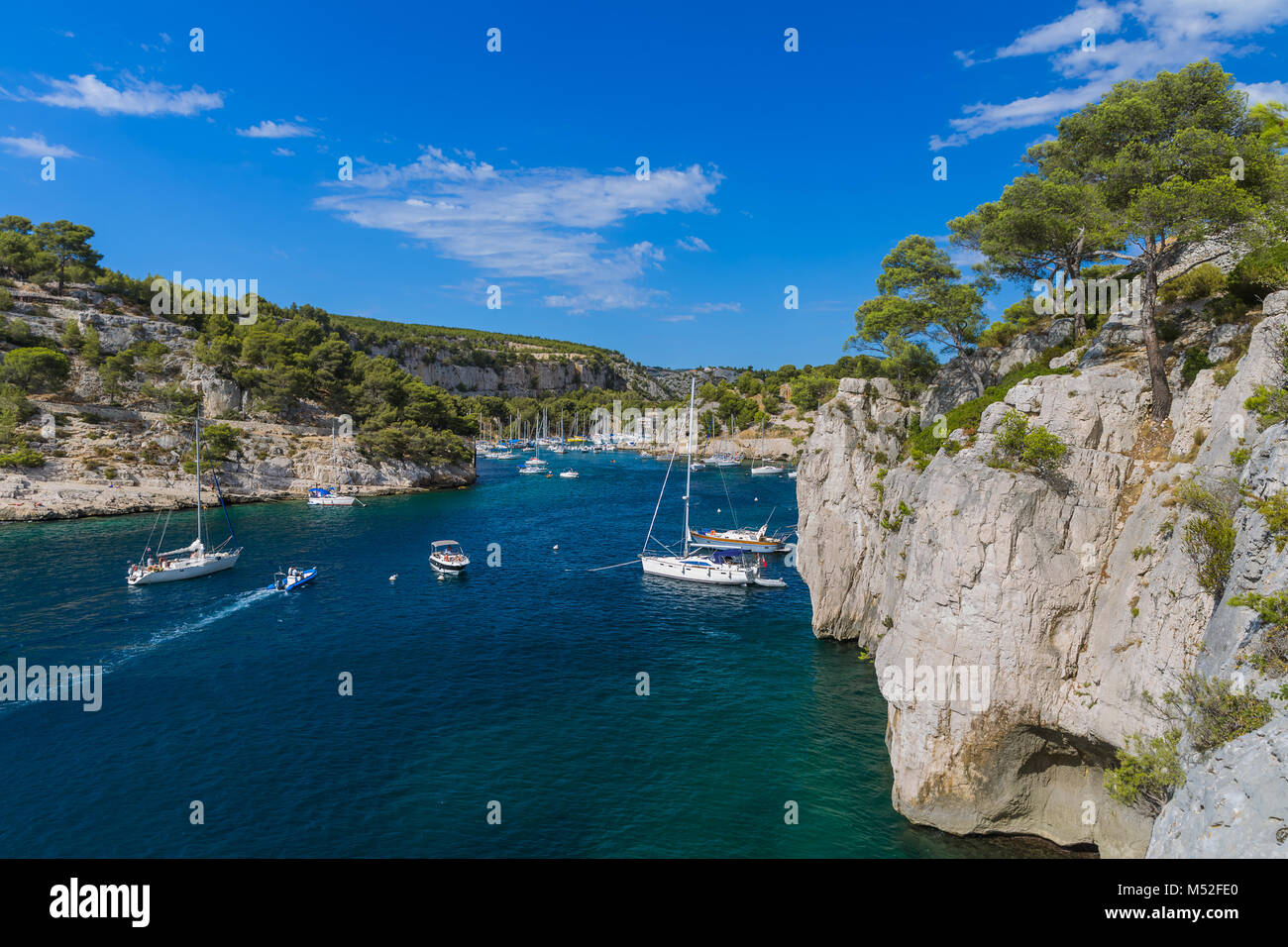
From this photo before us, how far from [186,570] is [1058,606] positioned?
2395 inches

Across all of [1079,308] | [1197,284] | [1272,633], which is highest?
[1079,308]

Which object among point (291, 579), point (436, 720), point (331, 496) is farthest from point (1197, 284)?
point (331, 496)

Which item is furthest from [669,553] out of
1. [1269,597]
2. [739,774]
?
[1269,597]

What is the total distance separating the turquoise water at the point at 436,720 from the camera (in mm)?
22766

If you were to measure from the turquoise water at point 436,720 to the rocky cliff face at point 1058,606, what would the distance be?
9.60 feet

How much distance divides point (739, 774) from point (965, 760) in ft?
29.7

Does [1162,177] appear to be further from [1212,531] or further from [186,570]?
[186,570]

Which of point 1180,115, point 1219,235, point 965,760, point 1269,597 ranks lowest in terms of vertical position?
point 965,760

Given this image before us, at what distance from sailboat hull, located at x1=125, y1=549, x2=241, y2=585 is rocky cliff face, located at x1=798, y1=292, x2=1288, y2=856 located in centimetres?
5503

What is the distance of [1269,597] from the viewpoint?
13.0 metres

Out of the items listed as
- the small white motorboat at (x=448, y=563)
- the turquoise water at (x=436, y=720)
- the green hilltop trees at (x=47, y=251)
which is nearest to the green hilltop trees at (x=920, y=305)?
the turquoise water at (x=436, y=720)

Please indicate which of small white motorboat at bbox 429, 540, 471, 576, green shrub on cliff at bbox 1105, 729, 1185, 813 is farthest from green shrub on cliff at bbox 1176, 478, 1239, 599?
small white motorboat at bbox 429, 540, 471, 576

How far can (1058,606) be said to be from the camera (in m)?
20.6
